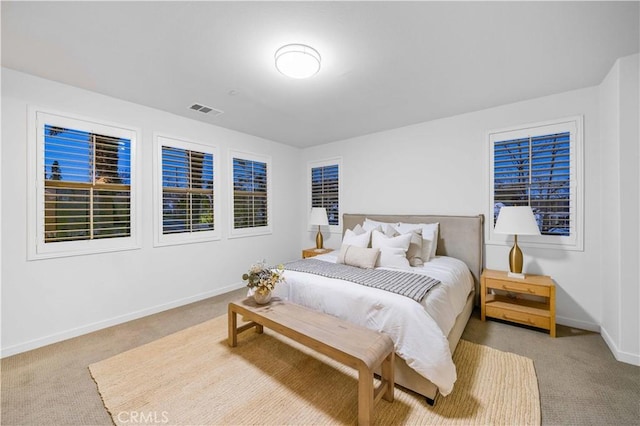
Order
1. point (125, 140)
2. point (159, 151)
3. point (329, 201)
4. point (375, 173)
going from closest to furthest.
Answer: point (125, 140) < point (159, 151) < point (375, 173) < point (329, 201)

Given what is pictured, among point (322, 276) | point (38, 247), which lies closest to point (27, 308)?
point (38, 247)

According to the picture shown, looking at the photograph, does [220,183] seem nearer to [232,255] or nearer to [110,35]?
[232,255]

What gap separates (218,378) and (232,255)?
230 centimetres

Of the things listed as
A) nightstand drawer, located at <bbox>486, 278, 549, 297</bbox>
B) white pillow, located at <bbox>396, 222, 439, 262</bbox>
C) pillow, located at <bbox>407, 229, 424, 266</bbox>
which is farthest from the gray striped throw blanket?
nightstand drawer, located at <bbox>486, 278, 549, 297</bbox>

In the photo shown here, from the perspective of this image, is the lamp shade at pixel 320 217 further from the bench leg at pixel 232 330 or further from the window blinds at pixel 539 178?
the window blinds at pixel 539 178

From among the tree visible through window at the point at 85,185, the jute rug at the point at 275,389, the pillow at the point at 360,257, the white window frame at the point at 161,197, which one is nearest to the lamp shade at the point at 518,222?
the jute rug at the point at 275,389

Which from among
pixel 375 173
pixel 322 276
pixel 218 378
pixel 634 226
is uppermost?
pixel 375 173

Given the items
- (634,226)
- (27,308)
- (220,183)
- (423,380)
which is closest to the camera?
(423,380)

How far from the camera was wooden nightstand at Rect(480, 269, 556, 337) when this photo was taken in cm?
254

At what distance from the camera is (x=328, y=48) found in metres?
2.00

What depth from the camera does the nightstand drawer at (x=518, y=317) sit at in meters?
2.58

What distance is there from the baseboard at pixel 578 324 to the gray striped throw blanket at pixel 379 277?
1.81 metres

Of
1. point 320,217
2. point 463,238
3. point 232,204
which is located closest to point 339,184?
point 320,217

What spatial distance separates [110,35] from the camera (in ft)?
6.11
